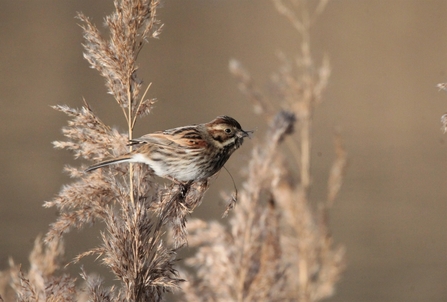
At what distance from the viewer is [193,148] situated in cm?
347

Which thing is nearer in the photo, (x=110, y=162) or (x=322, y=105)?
(x=110, y=162)

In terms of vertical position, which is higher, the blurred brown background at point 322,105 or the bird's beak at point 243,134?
the blurred brown background at point 322,105

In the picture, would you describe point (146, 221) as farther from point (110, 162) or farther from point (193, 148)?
point (193, 148)

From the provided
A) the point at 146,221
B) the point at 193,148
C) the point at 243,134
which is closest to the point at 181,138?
the point at 193,148

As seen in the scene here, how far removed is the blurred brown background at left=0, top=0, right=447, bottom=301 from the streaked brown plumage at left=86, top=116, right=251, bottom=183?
612cm

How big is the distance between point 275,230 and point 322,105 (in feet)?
37.1

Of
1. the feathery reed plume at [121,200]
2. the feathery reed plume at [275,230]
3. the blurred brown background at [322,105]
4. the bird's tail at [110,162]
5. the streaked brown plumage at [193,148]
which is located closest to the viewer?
the feathery reed plume at [121,200]

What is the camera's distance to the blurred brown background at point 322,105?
34.2 ft

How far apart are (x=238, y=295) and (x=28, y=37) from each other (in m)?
17.9

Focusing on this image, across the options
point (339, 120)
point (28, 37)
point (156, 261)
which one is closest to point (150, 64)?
point (28, 37)

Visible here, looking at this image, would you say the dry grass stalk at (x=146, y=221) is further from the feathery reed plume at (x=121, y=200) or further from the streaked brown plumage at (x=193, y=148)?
the streaked brown plumage at (x=193, y=148)

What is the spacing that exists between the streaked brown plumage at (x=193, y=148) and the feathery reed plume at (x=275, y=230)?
373 millimetres

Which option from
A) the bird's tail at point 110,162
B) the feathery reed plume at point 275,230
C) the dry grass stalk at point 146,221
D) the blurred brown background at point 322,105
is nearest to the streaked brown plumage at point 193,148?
the dry grass stalk at point 146,221

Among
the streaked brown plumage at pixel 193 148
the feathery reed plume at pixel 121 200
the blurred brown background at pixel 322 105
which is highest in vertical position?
the blurred brown background at pixel 322 105
